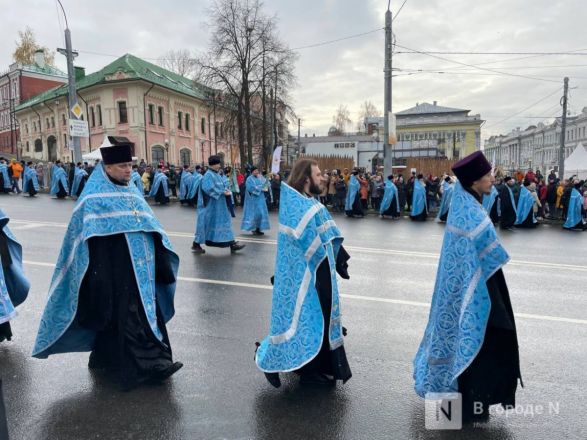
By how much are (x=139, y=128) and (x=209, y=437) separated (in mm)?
41409

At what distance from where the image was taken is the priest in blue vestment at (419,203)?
17.0 meters

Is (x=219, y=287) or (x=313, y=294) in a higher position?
(x=313, y=294)

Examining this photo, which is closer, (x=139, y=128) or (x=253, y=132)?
(x=253, y=132)

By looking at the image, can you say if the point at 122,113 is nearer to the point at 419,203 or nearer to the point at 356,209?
the point at 356,209

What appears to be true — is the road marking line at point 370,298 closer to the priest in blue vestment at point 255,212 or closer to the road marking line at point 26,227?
the road marking line at point 26,227

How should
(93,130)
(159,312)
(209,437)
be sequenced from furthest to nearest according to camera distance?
(93,130) → (159,312) → (209,437)

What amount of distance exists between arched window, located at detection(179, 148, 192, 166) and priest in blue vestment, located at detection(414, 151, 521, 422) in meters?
46.2

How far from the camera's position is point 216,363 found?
4215mm

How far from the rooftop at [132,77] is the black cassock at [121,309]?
34.6 m

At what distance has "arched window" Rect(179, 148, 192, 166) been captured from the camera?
1879 inches

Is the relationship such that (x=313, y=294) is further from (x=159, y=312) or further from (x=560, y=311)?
(x=560, y=311)

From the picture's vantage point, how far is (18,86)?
63812mm

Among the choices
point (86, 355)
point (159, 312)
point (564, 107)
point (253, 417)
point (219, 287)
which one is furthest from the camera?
point (564, 107)

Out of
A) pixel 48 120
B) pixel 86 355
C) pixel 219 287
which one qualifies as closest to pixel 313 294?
pixel 86 355
